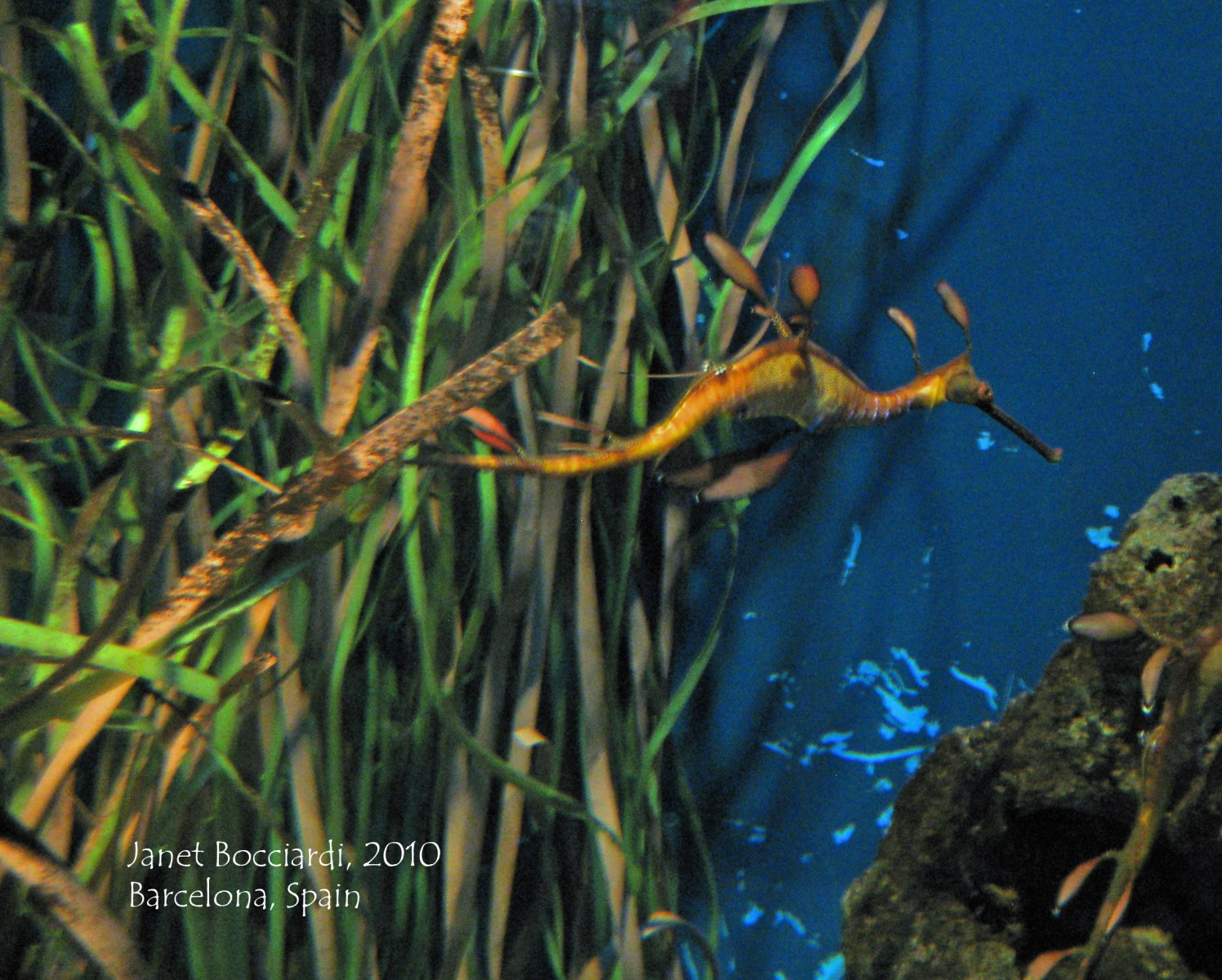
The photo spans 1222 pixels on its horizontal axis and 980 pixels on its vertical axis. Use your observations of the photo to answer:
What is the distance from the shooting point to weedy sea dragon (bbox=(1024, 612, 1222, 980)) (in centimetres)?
78

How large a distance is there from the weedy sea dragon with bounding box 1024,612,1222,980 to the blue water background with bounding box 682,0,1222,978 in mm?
289

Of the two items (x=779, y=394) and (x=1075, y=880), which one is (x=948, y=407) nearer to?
(x=779, y=394)

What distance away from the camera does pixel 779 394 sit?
2.52ft

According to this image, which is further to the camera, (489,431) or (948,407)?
(948,407)

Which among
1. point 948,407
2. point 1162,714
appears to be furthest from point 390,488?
point 1162,714

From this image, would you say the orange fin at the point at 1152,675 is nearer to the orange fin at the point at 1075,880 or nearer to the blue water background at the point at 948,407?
the orange fin at the point at 1075,880

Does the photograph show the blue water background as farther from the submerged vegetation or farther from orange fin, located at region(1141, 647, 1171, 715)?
orange fin, located at region(1141, 647, 1171, 715)

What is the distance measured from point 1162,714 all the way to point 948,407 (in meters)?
0.45

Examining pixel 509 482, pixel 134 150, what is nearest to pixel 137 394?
pixel 134 150

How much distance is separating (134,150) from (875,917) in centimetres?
120

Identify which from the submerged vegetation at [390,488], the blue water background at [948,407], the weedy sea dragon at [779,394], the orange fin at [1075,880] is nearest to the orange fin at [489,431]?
the weedy sea dragon at [779,394]

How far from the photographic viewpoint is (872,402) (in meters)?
0.84

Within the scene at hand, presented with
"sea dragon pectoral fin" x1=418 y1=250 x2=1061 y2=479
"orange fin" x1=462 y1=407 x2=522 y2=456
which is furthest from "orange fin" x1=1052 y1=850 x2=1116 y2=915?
"orange fin" x1=462 y1=407 x2=522 y2=456

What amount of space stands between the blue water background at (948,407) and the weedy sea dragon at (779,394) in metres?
0.30
